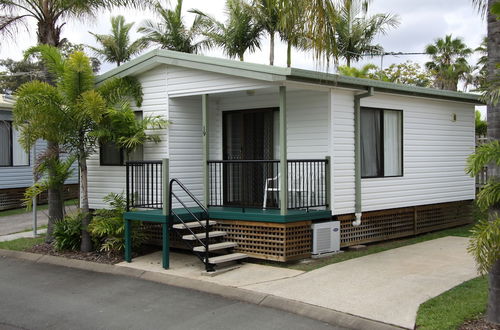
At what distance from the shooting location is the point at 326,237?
28.9ft

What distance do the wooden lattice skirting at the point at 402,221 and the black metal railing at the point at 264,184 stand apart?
759 mm

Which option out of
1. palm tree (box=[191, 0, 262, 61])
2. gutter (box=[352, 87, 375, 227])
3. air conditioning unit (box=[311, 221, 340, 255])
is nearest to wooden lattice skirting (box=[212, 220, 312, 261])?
air conditioning unit (box=[311, 221, 340, 255])

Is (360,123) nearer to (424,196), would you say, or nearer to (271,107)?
(271,107)

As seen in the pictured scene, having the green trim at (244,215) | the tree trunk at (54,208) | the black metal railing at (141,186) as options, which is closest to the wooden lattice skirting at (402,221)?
the green trim at (244,215)

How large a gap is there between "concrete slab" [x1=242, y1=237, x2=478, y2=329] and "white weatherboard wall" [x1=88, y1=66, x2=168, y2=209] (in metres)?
3.71

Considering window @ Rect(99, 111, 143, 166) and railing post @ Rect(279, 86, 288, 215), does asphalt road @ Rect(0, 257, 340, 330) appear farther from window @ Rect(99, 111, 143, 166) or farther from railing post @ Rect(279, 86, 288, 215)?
window @ Rect(99, 111, 143, 166)

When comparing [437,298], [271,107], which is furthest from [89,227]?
[437,298]

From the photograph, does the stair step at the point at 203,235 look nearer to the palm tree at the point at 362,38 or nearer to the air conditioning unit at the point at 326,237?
the air conditioning unit at the point at 326,237

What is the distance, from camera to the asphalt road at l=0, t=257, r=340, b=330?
5.71m

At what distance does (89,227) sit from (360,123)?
5250 mm

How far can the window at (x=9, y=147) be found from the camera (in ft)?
51.8

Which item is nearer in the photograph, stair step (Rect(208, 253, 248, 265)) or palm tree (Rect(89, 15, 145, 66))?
stair step (Rect(208, 253, 248, 265))

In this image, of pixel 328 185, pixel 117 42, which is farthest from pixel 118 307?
pixel 117 42

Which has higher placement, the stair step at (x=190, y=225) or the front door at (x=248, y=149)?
the front door at (x=248, y=149)
